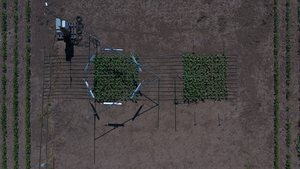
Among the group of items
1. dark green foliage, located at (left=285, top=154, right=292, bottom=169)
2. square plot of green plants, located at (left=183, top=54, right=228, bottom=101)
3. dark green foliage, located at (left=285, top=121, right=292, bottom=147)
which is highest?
square plot of green plants, located at (left=183, top=54, right=228, bottom=101)

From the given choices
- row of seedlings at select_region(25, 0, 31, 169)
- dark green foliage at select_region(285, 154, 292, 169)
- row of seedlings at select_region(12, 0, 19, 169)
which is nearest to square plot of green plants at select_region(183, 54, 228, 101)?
dark green foliage at select_region(285, 154, 292, 169)

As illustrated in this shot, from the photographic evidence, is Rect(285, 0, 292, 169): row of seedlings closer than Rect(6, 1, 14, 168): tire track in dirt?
Yes

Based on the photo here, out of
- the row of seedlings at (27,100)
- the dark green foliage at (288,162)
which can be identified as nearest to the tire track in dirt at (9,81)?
the row of seedlings at (27,100)

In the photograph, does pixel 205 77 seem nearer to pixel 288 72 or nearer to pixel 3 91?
pixel 288 72

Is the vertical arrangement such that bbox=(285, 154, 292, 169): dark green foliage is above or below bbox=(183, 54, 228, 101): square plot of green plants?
below

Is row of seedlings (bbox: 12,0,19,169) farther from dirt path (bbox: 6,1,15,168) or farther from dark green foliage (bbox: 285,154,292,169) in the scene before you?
dark green foliage (bbox: 285,154,292,169)

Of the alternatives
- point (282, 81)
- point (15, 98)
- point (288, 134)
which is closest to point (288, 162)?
point (288, 134)
